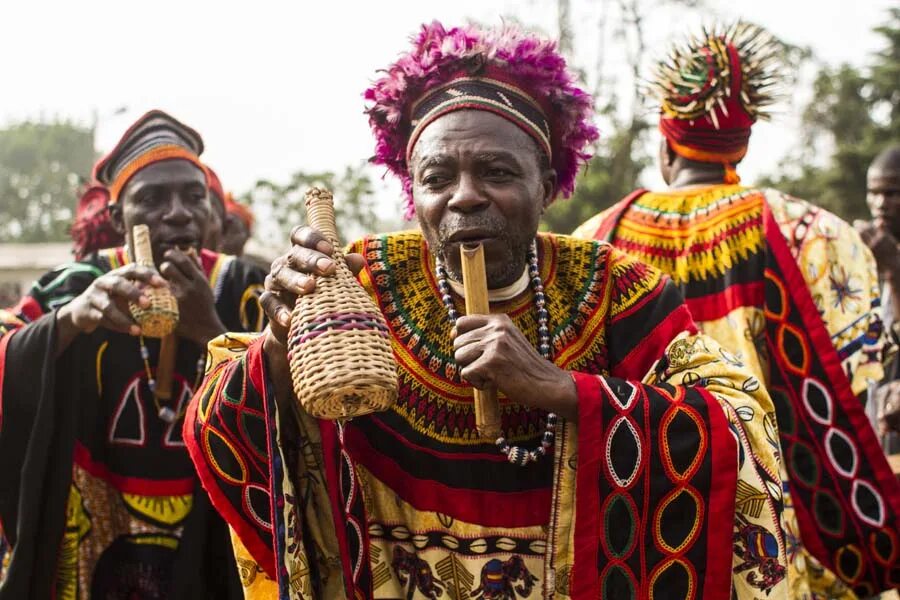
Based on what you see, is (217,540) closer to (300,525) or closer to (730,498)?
(300,525)

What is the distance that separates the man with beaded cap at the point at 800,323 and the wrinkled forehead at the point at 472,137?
180 centimetres

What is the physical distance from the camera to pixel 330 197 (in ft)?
8.35

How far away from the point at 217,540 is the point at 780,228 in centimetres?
256

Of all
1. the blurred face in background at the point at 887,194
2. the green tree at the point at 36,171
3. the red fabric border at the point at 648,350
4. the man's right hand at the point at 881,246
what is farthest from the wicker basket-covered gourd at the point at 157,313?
the green tree at the point at 36,171

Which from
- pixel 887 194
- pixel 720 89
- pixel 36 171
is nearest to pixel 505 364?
pixel 720 89

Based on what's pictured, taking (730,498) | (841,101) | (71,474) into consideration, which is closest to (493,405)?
(730,498)

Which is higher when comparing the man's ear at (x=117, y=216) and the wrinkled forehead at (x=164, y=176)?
the wrinkled forehead at (x=164, y=176)

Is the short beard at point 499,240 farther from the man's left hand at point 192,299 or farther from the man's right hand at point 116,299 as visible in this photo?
the man's left hand at point 192,299

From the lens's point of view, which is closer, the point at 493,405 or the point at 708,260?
the point at 493,405

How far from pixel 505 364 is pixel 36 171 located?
58.8 meters

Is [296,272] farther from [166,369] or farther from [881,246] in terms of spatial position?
[881,246]

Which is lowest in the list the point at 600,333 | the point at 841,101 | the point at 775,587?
the point at 775,587

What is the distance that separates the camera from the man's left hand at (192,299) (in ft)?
12.0

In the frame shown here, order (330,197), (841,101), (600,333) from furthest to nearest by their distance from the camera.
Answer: (841,101)
(600,333)
(330,197)
